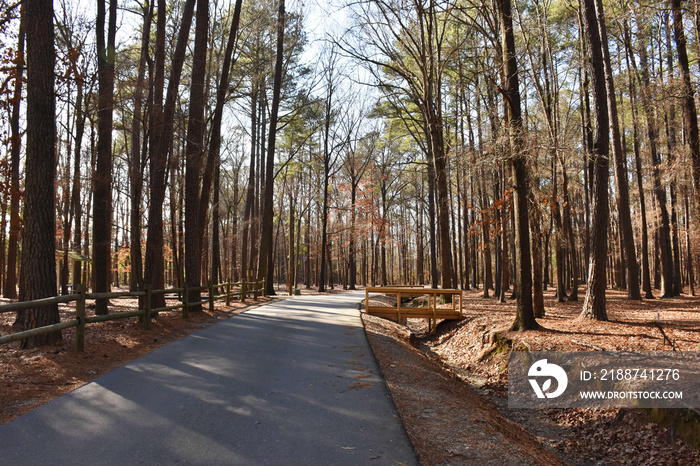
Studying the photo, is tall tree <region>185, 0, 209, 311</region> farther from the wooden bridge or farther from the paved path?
the paved path

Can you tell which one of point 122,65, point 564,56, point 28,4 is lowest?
point 28,4

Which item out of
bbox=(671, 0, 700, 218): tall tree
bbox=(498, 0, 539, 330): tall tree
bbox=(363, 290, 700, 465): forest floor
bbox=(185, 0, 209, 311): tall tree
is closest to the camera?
bbox=(363, 290, 700, 465): forest floor

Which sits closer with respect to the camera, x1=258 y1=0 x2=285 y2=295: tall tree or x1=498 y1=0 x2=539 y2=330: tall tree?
x1=498 y1=0 x2=539 y2=330: tall tree

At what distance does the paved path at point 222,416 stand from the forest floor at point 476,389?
39cm

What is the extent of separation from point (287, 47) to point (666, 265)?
22007 millimetres

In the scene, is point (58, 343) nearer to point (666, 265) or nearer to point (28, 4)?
point (28, 4)

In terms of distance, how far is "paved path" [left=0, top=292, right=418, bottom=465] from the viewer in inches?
140

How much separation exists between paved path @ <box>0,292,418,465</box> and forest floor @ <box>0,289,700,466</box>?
0.39m

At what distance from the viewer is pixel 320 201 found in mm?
41125

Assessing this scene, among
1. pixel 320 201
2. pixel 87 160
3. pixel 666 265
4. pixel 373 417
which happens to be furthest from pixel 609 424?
pixel 320 201

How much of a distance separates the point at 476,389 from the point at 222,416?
5659mm

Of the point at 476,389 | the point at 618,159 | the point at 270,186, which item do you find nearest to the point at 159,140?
the point at 270,186

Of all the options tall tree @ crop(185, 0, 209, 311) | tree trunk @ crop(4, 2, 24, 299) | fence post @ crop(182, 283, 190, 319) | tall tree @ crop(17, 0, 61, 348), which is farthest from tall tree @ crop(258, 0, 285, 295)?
tall tree @ crop(17, 0, 61, 348)

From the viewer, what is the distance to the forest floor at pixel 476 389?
4.54 metres
